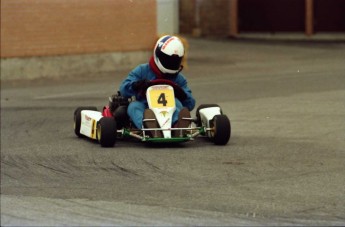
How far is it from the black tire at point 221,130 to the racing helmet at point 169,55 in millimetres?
773

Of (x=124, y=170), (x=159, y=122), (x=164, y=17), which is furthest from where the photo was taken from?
(x=164, y=17)

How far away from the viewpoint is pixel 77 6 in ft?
79.6

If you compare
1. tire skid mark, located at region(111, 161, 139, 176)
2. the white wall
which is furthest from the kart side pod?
the white wall

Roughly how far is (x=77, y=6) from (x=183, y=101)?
10727mm

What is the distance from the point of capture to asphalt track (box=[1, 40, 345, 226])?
863cm

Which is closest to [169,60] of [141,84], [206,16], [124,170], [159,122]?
[141,84]

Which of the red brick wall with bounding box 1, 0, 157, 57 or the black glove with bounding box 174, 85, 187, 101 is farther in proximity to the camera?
the red brick wall with bounding box 1, 0, 157, 57

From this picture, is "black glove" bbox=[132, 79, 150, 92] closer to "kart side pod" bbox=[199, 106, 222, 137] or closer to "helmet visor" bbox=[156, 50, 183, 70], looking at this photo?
"helmet visor" bbox=[156, 50, 183, 70]

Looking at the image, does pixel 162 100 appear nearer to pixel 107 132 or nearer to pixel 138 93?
pixel 138 93

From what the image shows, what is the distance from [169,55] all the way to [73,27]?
1133 centimetres

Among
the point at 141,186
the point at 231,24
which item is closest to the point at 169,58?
the point at 141,186

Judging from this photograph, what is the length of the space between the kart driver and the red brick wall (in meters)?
9.79

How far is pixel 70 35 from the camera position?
80.4 ft

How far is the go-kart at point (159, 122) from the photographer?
43.4 ft
